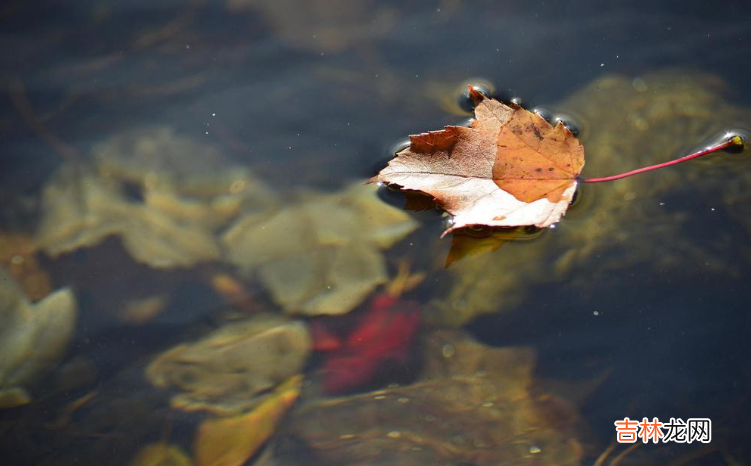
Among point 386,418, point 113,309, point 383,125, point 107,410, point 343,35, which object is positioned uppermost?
point 343,35

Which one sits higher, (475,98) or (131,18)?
(131,18)

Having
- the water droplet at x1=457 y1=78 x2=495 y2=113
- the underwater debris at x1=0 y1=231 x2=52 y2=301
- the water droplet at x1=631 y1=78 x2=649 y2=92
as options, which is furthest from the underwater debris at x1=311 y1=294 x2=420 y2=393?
the water droplet at x1=631 y1=78 x2=649 y2=92

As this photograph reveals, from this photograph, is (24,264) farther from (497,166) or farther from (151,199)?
(497,166)

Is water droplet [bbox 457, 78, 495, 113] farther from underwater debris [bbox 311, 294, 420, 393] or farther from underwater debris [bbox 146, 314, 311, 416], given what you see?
underwater debris [bbox 146, 314, 311, 416]

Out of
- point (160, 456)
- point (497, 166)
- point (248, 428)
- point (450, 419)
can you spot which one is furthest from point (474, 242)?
point (160, 456)

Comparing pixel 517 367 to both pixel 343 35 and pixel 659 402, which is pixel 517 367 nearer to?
pixel 659 402

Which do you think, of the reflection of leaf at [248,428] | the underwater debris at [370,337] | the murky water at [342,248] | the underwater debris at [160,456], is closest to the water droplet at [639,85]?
the murky water at [342,248]

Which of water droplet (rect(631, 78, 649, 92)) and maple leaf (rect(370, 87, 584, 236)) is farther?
water droplet (rect(631, 78, 649, 92))

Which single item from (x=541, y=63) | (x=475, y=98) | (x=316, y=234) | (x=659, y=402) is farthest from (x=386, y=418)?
(x=541, y=63)
